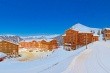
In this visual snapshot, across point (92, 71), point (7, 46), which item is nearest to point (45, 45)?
point (7, 46)

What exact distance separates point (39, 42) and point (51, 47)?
1314cm

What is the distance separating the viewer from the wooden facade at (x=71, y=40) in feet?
319

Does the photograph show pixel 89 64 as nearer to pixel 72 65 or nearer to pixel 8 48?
pixel 72 65

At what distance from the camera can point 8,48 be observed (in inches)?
4589

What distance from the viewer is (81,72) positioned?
25391 millimetres

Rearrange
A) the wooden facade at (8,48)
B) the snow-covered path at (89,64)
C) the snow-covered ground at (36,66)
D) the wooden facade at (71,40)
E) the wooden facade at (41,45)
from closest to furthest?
1. the snow-covered path at (89,64)
2. the snow-covered ground at (36,66)
3. the wooden facade at (71,40)
4. the wooden facade at (8,48)
5. the wooden facade at (41,45)

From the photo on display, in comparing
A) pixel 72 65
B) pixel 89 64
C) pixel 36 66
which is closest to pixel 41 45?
pixel 36 66

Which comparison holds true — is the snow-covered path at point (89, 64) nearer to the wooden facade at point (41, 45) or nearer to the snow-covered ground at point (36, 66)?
the snow-covered ground at point (36, 66)

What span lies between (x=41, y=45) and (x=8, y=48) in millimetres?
44182

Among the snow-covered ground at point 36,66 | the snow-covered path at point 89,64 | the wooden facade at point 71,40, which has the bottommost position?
the snow-covered ground at point 36,66

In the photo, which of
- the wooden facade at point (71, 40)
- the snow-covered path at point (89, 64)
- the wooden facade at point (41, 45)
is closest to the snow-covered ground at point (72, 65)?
the snow-covered path at point (89, 64)

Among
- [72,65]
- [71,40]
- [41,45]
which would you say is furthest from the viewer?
[41,45]

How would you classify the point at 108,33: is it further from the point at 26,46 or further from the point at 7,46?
the point at 26,46

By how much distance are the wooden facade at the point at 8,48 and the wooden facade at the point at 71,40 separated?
30611 millimetres
